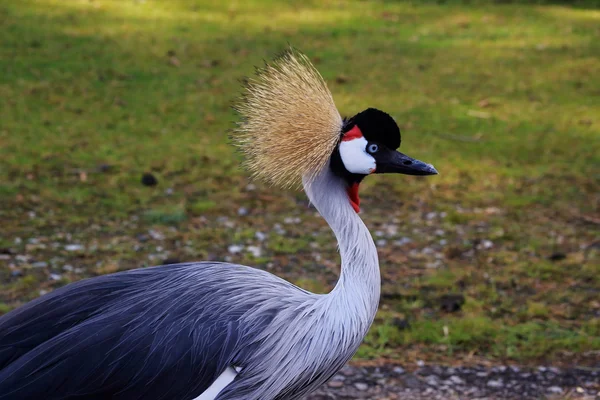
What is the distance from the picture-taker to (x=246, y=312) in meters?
1.81

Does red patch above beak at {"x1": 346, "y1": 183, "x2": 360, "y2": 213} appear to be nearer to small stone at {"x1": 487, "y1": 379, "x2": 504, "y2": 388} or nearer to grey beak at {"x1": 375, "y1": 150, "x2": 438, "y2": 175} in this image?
grey beak at {"x1": 375, "y1": 150, "x2": 438, "y2": 175}

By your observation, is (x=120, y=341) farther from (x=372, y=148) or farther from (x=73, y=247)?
(x=73, y=247)

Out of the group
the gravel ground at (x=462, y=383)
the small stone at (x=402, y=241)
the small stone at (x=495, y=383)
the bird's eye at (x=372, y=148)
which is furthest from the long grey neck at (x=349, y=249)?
the small stone at (x=402, y=241)

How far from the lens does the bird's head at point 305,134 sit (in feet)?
6.24

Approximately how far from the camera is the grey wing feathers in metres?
1.64

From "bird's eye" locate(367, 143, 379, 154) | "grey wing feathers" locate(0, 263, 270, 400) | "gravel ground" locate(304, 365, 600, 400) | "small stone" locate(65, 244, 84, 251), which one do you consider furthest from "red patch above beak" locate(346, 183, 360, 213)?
"small stone" locate(65, 244, 84, 251)

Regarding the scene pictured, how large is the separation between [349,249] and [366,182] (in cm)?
213

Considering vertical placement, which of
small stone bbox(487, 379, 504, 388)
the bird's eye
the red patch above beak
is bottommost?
small stone bbox(487, 379, 504, 388)

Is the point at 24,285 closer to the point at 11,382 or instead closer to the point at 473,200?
the point at 11,382

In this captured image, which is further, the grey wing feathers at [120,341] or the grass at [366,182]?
the grass at [366,182]

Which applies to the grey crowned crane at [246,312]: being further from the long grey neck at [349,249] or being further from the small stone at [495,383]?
the small stone at [495,383]

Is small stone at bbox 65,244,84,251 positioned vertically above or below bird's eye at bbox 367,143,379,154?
below

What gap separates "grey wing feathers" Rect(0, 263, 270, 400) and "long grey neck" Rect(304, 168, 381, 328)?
0.24 meters

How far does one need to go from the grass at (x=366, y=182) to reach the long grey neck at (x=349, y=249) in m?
0.81
